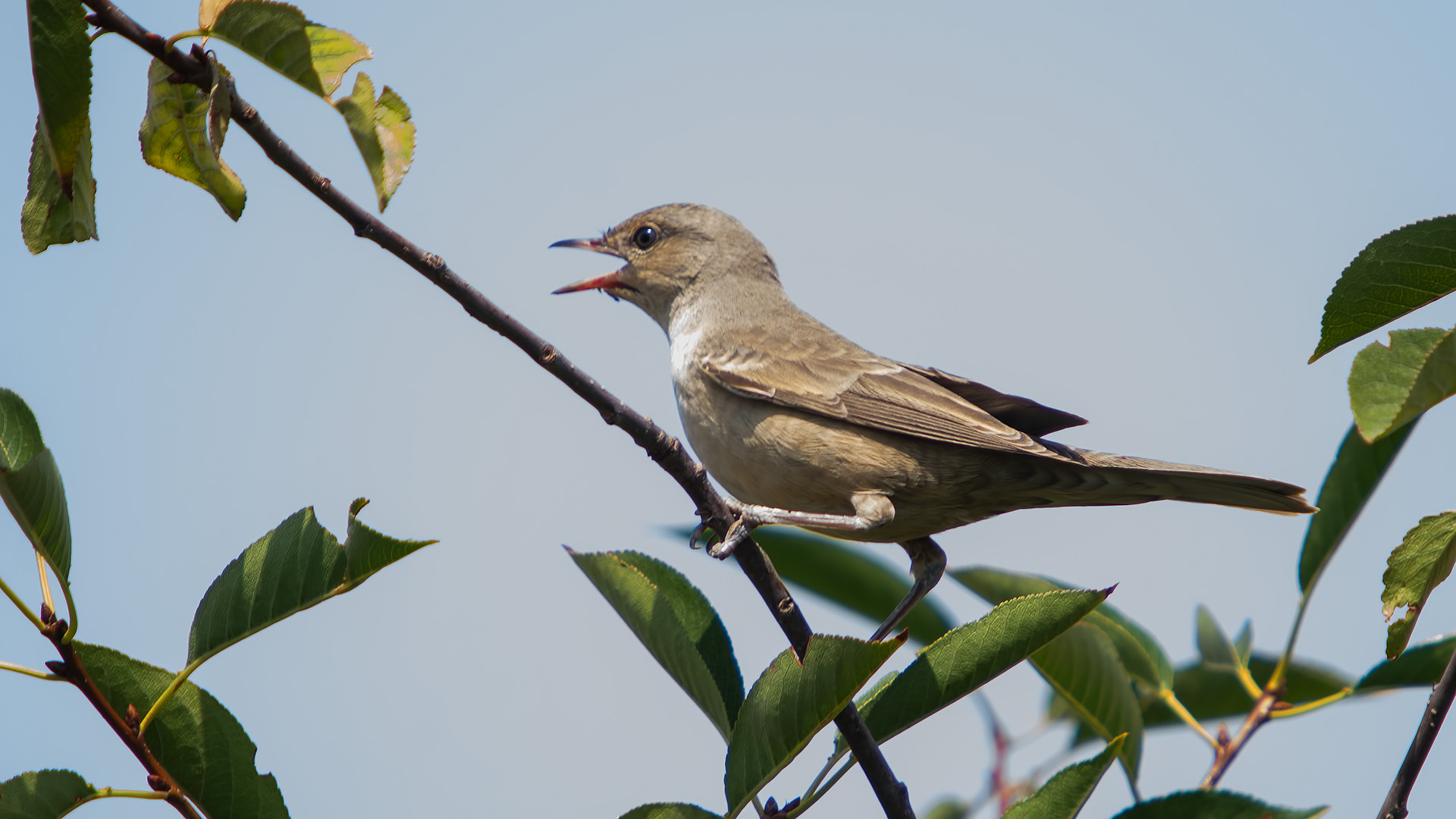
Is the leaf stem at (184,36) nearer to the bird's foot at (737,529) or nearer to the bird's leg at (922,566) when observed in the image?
the bird's foot at (737,529)

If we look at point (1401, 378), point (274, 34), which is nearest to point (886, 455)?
point (1401, 378)

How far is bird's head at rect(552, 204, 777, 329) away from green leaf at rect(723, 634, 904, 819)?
418 cm

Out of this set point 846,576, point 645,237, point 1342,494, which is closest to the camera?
point 1342,494

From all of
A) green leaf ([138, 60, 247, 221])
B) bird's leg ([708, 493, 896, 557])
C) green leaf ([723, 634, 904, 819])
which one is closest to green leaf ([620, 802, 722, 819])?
green leaf ([723, 634, 904, 819])

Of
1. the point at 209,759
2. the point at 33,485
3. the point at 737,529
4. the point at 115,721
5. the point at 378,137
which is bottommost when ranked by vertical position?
the point at 209,759

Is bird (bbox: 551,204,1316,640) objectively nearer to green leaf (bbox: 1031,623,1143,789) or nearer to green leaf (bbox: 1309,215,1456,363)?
green leaf (bbox: 1031,623,1143,789)

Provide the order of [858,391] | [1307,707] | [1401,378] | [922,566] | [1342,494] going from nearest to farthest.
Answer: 1. [1401,378]
2. [1307,707]
3. [1342,494]
4. [858,391]
5. [922,566]

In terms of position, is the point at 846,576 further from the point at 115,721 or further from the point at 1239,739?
the point at 115,721

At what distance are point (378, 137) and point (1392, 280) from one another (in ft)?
7.60

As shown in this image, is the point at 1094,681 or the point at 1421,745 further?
the point at 1094,681

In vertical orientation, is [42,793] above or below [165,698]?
below

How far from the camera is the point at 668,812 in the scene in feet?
9.53

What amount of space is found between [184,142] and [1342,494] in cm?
428

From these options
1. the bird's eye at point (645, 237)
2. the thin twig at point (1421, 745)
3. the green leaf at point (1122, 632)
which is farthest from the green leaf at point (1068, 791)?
the bird's eye at point (645, 237)
